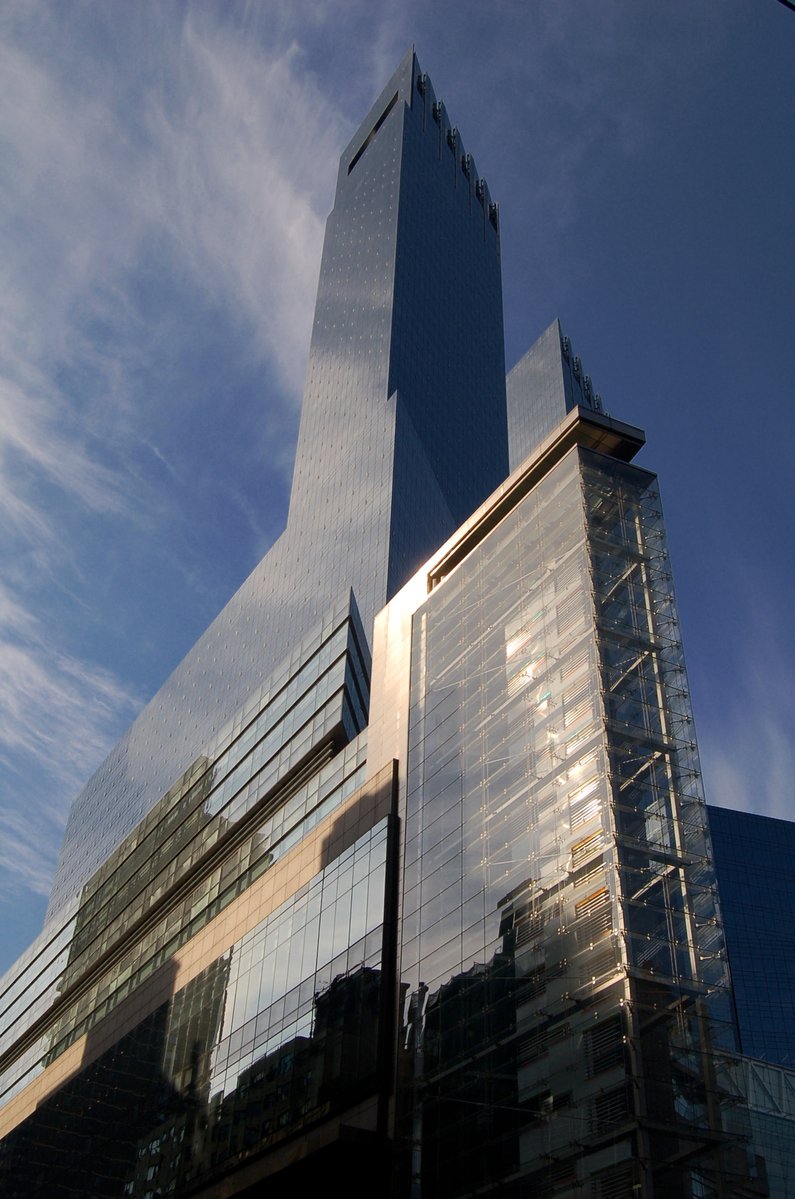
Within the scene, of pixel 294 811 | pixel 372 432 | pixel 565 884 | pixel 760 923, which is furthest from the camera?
pixel 760 923

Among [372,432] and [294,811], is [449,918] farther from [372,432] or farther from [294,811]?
[372,432]

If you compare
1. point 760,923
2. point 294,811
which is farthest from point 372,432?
point 760,923

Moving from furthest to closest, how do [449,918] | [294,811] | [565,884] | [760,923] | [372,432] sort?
[760,923], [372,432], [294,811], [449,918], [565,884]

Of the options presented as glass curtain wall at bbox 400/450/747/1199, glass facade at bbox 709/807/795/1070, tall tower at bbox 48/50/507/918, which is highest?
tall tower at bbox 48/50/507/918

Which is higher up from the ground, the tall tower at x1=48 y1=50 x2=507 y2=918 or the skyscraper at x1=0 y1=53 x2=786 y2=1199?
the tall tower at x1=48 y1=50 x2=507 y2=918

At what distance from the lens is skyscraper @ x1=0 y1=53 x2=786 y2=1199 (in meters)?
34.7

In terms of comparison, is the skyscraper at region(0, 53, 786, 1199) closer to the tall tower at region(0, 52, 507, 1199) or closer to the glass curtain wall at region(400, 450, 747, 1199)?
the glass curtain wall at region(400, 450, 747, 1199)

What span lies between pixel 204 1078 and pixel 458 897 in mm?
20001

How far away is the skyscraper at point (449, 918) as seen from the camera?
34.7 metres

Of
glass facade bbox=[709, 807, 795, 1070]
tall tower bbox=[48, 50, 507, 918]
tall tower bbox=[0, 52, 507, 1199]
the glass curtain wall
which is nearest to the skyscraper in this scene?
the glass curtain wall

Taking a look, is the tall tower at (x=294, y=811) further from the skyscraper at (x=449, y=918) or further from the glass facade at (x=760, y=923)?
the glass facade at (x=760, y=923)

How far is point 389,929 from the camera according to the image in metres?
45.2

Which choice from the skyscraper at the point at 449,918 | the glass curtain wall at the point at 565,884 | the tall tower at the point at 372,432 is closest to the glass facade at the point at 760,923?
the tall tower at the point at 372,432

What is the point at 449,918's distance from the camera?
1673 inches
